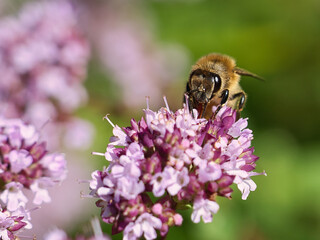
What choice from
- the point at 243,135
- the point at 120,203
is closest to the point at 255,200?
the point at 243,135

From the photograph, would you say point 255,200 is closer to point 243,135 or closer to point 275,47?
point 275,47

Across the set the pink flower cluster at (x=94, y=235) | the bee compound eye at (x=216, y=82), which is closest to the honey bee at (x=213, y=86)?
the bee compound eye at (x=216, y=82)

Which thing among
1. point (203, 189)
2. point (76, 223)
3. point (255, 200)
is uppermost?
point (76, 223)

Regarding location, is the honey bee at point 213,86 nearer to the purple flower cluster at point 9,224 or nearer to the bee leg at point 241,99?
the bee leg at point 241,99

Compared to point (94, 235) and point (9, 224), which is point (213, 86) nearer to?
point (94, 235)

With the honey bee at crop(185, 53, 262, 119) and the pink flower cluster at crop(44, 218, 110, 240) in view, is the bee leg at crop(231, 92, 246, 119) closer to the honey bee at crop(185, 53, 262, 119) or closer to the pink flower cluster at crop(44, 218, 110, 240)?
the honey bee at crop(185, 53, 262, 119)

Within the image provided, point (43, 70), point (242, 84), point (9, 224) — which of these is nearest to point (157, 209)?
point (9, 224)
